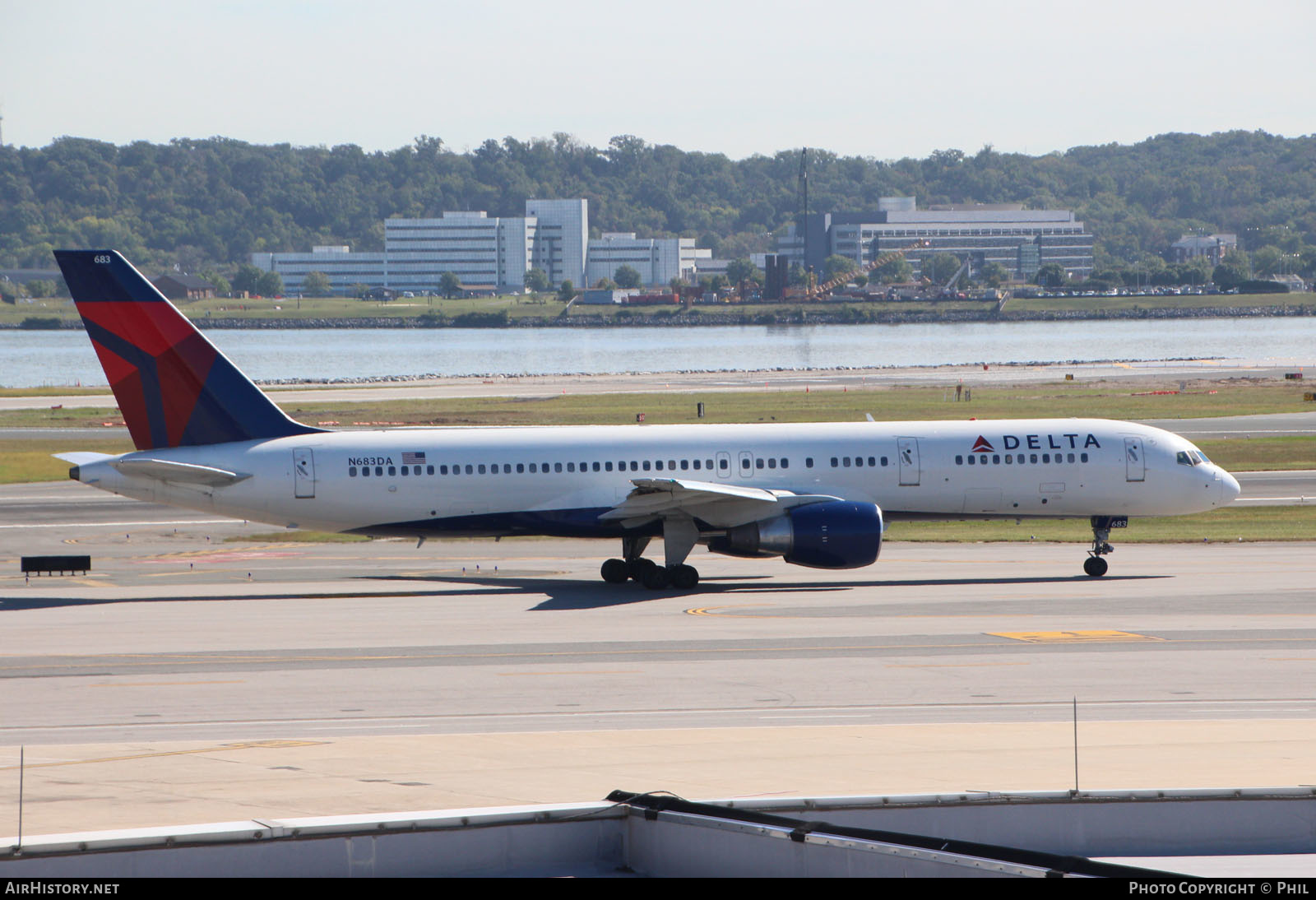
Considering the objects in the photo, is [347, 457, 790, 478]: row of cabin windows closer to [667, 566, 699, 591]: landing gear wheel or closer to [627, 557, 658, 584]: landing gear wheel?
[627, 557, 658, 584]: landing gear wheel

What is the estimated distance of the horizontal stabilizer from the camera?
39062 millimetres

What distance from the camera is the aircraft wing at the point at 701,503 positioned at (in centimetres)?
3950

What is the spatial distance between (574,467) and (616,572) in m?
3.24

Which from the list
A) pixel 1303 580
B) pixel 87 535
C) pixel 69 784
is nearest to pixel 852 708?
pixel 69 784

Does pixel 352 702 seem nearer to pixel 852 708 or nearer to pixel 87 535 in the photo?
pixel 852 708

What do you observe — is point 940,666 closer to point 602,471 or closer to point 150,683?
point 602,471

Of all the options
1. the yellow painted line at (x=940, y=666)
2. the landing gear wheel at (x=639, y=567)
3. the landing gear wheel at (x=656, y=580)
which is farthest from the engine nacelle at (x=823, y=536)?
the yellow painted line at (x=940, y=666)

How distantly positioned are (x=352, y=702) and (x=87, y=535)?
102 feet

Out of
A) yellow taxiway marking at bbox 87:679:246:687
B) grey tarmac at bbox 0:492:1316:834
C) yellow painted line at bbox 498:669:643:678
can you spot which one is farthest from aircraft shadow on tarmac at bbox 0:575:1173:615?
yellow taxiway marking at bbox 87:679:246:687

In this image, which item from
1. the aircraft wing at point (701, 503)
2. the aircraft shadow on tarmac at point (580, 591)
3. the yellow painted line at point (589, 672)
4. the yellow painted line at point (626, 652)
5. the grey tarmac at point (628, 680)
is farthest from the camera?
the aircraft wing at point (701, 503)

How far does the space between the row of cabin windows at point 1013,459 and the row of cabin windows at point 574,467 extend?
185 inches

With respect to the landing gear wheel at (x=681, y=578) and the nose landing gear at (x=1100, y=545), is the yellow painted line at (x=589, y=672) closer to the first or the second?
the landing gear wheel at (x=681, y=578)

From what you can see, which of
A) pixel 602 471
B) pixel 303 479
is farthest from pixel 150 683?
pixel 602 471
